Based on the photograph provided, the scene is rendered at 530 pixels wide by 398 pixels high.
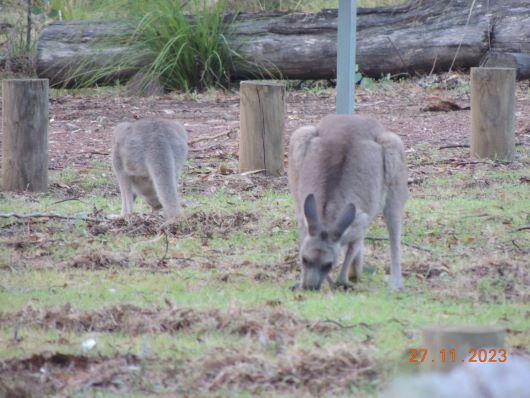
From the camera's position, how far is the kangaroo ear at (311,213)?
17.9ft

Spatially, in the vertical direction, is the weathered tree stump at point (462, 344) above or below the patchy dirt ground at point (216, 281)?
above

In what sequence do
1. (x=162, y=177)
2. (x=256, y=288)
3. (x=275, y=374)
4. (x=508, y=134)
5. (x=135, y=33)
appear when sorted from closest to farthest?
(x=275, y=374)
(x=256, y=288)
(x=162, y=177)
(x=508, y=134)
(x=135, y=33)

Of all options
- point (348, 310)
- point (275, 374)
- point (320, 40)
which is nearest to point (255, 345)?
point (275, 374)

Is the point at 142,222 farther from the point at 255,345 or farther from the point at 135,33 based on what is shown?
the point at 135,33

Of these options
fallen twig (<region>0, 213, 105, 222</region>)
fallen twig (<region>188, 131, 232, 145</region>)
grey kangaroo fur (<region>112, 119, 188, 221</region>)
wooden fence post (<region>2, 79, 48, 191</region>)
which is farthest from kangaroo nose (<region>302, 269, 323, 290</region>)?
fallen twig (<region>188, 131, 232, 145</region>)

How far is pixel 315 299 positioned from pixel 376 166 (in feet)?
2.88

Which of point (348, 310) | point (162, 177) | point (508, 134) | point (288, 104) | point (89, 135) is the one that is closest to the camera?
point (348, 310)

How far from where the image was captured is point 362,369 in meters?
4.24

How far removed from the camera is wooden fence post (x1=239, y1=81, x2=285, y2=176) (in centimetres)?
937

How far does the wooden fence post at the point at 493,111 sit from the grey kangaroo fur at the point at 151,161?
338 cm

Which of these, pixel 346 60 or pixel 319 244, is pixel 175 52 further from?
pixel 319 244
